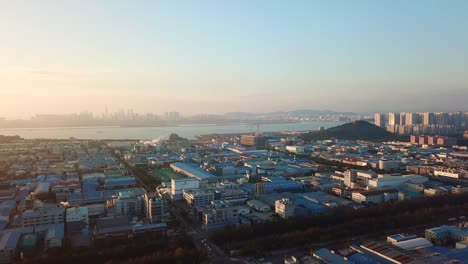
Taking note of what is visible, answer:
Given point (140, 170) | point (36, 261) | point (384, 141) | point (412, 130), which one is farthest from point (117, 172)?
point (412, 130)

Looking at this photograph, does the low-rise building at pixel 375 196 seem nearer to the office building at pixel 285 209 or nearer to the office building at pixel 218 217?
the office building at pixel 285 209

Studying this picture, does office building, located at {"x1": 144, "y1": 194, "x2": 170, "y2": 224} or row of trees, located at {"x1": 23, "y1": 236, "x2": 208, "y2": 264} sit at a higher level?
office building, located at {"x1": 144, "y1": 194, "x2": 170, "y2": 224}

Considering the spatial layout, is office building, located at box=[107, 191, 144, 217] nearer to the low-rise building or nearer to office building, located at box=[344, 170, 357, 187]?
the low-rise building

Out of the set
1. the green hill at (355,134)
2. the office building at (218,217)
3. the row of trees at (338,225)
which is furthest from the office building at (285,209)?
the green hill at (355,134)

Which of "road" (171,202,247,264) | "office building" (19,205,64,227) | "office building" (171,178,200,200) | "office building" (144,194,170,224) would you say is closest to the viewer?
"road" (171,202,247,264)

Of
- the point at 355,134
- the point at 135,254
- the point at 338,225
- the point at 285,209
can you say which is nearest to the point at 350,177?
the point at 285,209

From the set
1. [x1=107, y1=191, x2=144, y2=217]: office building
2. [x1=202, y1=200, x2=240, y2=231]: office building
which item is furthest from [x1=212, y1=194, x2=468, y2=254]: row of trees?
[x1=107, y1=191, x2=144, y2=217]: office building

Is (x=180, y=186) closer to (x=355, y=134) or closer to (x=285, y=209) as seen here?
(x=285, y=209)
